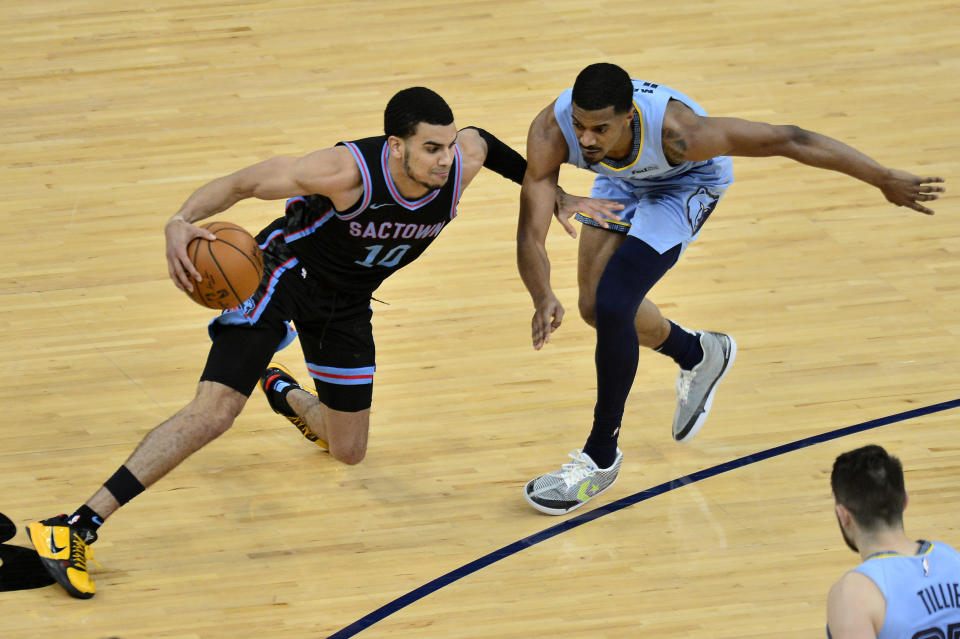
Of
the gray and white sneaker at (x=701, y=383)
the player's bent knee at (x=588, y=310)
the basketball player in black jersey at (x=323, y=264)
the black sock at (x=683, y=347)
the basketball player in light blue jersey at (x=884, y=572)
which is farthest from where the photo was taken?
the black sock at (x=683, y=347)

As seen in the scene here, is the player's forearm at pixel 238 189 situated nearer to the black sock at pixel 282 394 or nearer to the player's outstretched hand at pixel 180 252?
the player's outstretched hand at pixel 180 252

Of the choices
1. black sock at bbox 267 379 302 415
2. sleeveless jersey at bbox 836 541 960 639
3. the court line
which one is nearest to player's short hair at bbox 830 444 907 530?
sleeveless jersey at bbox 836 541 960 639

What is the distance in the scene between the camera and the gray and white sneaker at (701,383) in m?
6.09

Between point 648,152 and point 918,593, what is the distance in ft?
8.64

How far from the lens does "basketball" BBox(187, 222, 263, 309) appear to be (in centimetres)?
497

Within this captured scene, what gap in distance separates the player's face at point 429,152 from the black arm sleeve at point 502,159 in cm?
44

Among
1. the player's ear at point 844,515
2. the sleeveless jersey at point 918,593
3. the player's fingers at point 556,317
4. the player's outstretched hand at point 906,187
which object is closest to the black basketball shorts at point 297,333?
the player's fingers at point 556,317

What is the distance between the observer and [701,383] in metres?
6.18

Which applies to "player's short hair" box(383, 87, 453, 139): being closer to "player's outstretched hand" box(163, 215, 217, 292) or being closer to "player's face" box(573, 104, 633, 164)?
"player's face" box(573, 104, 633, 164)

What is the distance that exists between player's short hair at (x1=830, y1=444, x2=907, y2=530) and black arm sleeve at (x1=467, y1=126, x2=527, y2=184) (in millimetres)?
2533

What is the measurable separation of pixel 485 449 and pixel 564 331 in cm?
122

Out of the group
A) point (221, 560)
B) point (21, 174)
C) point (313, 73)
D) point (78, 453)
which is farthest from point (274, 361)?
point (313, 73)

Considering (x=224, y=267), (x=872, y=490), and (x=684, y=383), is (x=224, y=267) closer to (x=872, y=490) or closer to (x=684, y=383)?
(x=684, y=383)

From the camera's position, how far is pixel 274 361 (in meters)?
6.79
